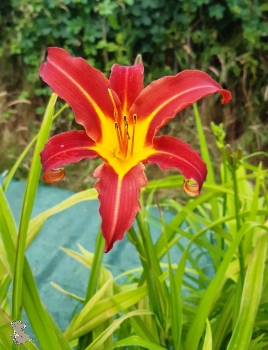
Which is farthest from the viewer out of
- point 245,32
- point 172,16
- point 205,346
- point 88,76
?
point 172,16

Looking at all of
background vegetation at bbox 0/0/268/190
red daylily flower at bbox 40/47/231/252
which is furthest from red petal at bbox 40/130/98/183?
background vegetation at bbox 0/0/268/190

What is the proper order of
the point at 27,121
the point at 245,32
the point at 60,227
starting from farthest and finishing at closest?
the point at 27,121 → the point at 245,32 → the point at 60,227

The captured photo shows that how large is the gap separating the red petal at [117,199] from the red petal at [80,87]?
47mm

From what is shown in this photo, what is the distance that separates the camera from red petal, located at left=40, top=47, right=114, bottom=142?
0.33m

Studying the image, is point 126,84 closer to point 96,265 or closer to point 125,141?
point 125,141

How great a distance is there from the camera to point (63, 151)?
320 millimetres

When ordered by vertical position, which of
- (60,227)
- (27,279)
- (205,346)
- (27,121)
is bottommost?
(205,346)

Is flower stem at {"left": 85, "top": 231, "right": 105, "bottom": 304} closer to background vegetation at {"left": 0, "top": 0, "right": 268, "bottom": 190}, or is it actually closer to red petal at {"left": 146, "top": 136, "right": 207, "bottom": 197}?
red petal at {"left": 146, "top": 136, "right": 207, "bottom": 197}

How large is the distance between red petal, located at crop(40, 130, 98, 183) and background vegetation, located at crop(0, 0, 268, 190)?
47.8 inches

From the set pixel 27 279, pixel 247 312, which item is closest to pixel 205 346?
pixel 247 312

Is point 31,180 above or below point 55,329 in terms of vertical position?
above

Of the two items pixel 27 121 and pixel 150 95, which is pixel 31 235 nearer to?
pixel 150 95

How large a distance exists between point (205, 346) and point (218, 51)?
4.40ft

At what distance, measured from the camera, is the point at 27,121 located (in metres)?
1.77
